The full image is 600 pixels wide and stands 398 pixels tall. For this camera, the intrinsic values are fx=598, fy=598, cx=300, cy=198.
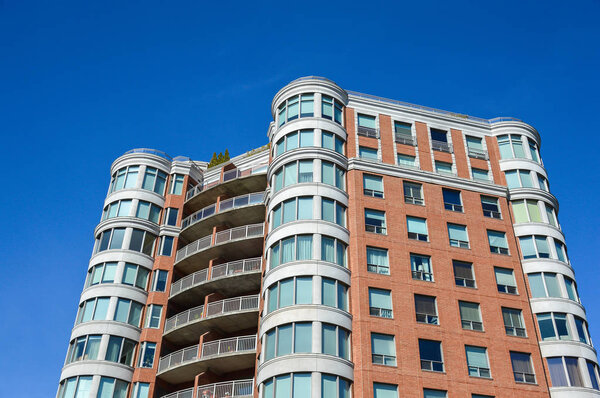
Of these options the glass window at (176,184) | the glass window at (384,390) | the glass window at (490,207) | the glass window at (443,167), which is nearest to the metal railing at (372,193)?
the glass window at (443,167)

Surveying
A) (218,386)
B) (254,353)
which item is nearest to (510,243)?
(254,353)

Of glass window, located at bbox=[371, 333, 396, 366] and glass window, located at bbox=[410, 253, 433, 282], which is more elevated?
glass window, located at bbox=[410, 253, 433, 282]

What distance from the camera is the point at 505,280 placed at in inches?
1594

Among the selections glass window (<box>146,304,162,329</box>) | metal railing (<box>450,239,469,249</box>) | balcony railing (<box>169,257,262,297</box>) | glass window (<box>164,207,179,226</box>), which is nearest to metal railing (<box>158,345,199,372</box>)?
glass window (<box>146,304,162,329</box>)

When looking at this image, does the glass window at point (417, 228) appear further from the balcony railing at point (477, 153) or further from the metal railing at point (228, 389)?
the metal railing at point (228, 389)

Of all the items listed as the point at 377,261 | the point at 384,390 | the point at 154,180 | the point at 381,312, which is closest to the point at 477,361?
the point at 381,312

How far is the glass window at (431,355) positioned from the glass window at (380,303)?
2.62m

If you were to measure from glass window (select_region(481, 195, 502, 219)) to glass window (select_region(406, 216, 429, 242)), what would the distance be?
565 cm

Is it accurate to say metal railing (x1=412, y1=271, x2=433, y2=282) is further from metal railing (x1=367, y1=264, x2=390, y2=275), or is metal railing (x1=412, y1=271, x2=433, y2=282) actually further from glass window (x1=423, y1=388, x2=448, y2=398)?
glass window (x1=423, y1=388, x2=448, y2=398)

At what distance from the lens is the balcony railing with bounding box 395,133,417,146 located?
4662cm

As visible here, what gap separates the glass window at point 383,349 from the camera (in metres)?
34.4

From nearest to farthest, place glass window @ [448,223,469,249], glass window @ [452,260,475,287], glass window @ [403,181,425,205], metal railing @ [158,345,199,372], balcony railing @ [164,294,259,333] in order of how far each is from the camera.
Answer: glass window @ [452,260,475,287] → glass window @ [448,223,469,249] → balcony railing @ [164,294,259,333] → metal railing @ [158,345,199,372] → glass window @ [403,181,425,205]

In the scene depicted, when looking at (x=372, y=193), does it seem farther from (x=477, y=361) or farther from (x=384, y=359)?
(x=477, y=361)

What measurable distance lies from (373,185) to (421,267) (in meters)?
7.00
